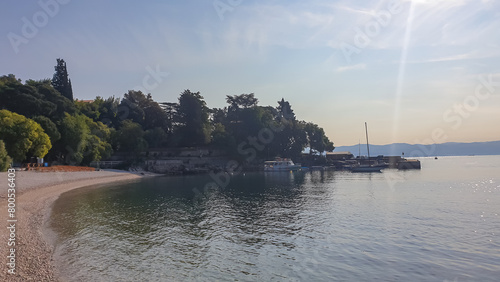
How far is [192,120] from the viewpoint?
Answer: 3720 inches

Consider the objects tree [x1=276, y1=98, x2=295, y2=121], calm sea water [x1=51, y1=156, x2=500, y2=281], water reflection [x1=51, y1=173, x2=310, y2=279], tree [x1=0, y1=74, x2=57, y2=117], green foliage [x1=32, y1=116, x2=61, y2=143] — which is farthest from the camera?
tree [x1=276, y1=98, x2=295, y2=121]

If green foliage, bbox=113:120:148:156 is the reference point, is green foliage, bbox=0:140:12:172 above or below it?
below

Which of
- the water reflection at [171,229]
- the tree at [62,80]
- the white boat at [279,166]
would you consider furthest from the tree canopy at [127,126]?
the water reflection at [171,229]

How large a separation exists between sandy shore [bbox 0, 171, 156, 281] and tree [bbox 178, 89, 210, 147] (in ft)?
137

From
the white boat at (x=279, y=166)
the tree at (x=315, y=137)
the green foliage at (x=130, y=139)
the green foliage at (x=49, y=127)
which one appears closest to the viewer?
the green foliage at (x=49, y=127)

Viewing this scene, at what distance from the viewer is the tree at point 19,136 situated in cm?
4975

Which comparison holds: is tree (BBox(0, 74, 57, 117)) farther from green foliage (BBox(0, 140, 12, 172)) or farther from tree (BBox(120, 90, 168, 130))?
tree (BBox(120, 90, 168, 130))

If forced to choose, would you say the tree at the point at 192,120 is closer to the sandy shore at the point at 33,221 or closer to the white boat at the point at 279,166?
the white boat at the point at 279,166

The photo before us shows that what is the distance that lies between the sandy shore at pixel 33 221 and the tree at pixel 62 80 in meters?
45.2

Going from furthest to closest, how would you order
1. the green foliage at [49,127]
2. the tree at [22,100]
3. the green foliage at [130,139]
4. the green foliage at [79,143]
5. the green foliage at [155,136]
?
the green foliage at [155,136] < the green foliage at [130,139] < the green foliage at [79,143] < the tree at [22,100] < the green foliage at [49,127]

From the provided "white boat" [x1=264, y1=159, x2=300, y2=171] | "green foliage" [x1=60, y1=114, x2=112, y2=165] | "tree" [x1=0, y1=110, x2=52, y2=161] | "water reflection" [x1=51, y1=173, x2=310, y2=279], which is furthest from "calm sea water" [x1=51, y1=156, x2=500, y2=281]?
"white boat" [x1=264, y1=159, x2=300, y2=171]

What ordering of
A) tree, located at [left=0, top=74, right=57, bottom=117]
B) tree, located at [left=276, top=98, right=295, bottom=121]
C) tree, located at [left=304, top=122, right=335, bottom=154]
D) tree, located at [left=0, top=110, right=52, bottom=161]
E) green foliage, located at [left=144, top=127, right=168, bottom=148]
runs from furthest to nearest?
tree, located at [left=276, top=98, right=295, bottom=121] < tree, located at [left=304, top=122, right=335, bottom=154] < green foliage, located at [left=144, top=127, right=168, bottom=148] < tree, located at [left=0, top=74, right=57, bottom=117] < tree, located at [left=0, top=110, right=52, bottom=161]

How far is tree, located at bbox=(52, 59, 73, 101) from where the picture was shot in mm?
89812

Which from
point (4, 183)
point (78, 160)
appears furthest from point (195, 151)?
point (4, 183)
